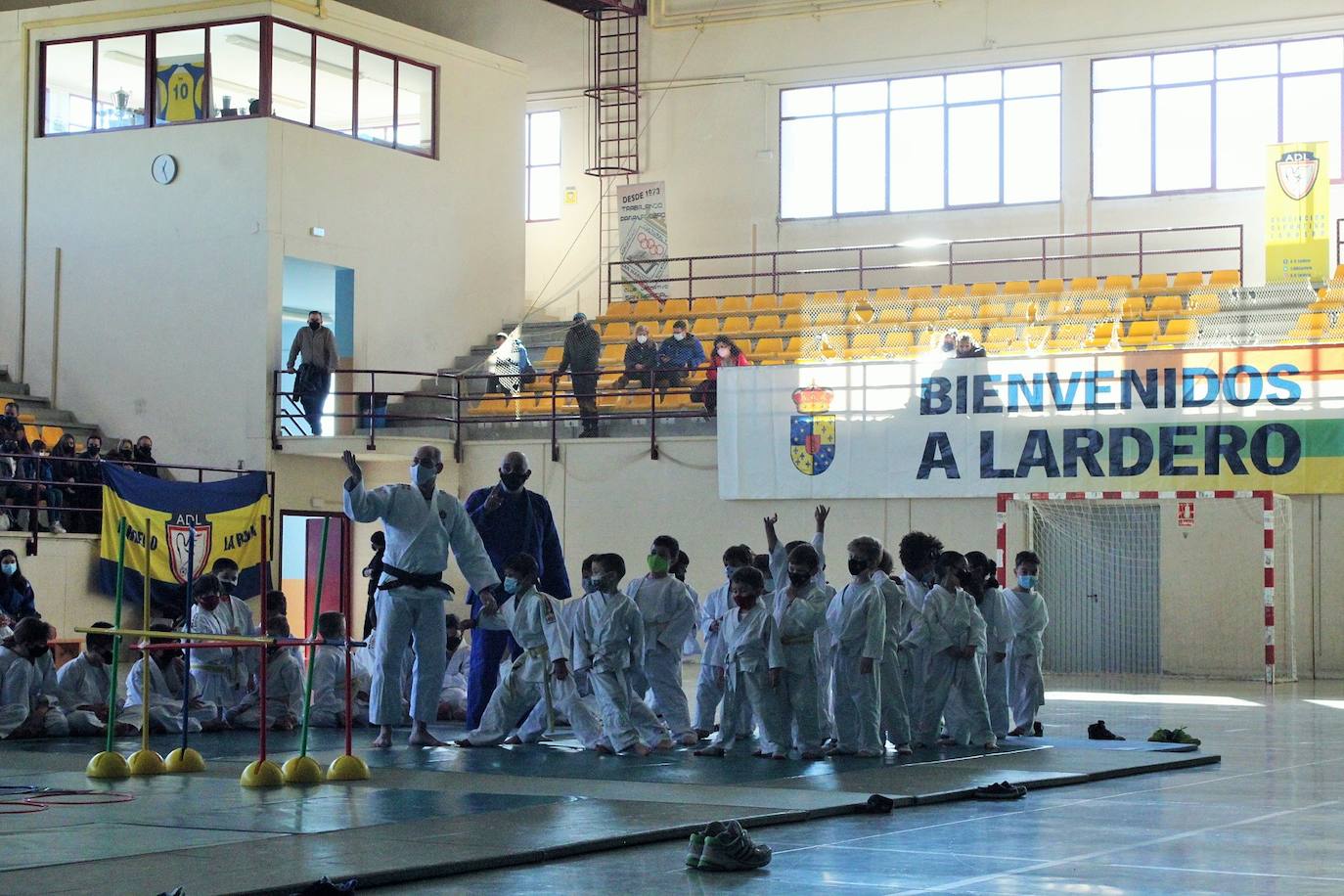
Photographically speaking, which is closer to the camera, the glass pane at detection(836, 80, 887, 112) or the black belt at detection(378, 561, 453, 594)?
the black belt at detection(378, 561, 453, 594)

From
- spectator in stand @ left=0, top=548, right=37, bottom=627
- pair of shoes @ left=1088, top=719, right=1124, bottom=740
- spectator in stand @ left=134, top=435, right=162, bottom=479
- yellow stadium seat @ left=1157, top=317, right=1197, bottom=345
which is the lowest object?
pair of shoes @ left=1088, top=719, right=1124, bottom=740

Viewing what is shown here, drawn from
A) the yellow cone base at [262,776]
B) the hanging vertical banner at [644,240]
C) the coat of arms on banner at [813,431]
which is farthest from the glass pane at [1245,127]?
the yellow cone base at [262,776]

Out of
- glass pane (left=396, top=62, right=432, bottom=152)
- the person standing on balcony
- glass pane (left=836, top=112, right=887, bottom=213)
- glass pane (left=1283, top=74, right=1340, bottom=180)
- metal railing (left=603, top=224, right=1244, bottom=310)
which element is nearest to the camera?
the person standing on balcony

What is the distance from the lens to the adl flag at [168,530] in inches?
758

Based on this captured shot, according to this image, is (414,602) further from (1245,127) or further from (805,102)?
(805,102)

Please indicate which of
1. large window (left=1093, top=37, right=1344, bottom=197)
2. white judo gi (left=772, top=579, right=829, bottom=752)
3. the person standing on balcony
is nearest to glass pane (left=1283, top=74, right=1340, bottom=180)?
large window (left=1093, top=37, right=1344, bottom=197)

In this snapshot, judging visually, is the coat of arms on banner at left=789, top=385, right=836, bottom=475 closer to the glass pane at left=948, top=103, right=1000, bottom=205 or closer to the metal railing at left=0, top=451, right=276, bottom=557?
the glass pane at left=948, top=103, right=1000, bottom=205

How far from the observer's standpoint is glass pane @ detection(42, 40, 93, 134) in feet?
78.9

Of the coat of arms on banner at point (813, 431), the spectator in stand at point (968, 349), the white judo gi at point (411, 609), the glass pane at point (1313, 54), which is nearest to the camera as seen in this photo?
the white judo gi at point (411, 609)

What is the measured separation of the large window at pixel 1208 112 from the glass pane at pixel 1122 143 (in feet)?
0.05

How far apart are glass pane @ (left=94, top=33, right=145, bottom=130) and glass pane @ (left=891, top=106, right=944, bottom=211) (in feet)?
36.0

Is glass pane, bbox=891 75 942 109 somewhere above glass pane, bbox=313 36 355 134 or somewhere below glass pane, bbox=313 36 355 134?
above

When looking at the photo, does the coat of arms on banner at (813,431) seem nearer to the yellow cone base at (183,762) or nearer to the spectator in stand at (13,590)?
the spectator in stand at (13,590)

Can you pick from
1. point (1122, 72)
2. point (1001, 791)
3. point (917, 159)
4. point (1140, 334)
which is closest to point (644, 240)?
point (917, 159)
